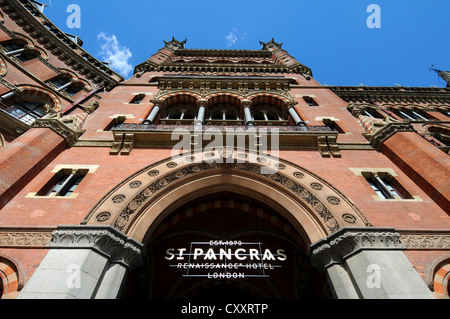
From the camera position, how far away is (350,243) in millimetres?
6734

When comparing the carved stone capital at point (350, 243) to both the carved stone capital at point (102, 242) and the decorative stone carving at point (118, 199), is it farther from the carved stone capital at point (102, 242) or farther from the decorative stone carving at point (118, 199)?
the decorative stone carving at point (118, 199)

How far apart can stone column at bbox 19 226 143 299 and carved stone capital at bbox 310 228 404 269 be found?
4.80 meters

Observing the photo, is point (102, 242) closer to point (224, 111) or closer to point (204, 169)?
point (204, 169)

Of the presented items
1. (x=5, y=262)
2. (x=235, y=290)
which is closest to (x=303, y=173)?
(x=235, y=290)

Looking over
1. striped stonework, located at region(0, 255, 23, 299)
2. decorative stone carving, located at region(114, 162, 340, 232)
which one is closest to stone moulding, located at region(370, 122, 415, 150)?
decorative stone carving, located at region(114, 162, 340, 232)

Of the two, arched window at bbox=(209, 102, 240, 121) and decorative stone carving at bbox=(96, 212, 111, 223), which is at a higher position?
arched window at bbox=(209, 102, 240, 121)

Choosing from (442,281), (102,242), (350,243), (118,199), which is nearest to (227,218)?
(118,199)

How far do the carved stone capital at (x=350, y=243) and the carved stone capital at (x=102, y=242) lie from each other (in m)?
4.81

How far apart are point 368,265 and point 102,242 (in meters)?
6.43

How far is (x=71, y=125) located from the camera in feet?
37.4

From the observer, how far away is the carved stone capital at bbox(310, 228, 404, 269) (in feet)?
21.9

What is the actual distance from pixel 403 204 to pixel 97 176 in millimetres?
10199

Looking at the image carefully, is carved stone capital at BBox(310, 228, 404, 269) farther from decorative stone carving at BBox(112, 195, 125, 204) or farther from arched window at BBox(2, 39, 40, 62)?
arched window at BBox(2, 39, 40, 62)
